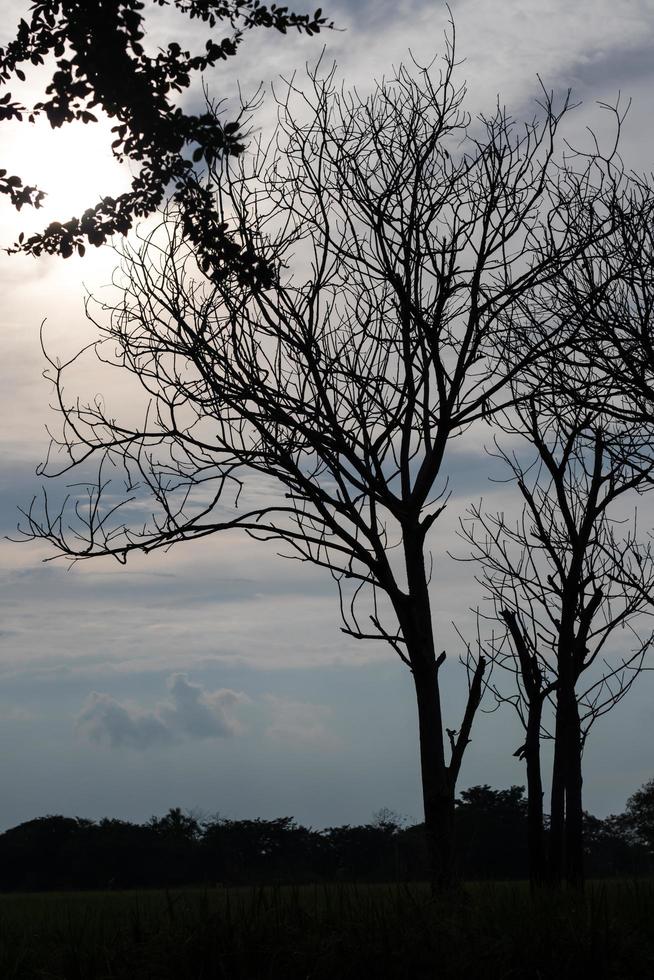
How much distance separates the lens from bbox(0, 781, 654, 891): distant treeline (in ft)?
46.6

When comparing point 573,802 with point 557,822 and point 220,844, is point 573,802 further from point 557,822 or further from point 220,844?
point 220,844

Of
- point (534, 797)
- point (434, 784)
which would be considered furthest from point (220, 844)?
point (434, 784)

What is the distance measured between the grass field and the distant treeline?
4.24 m

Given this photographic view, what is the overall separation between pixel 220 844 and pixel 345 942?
1050cm

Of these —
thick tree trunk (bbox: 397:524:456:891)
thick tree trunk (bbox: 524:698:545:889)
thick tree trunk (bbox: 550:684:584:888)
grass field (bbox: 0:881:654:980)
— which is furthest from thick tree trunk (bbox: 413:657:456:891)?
thick tree trunk (bbox: 550:684:584:888)

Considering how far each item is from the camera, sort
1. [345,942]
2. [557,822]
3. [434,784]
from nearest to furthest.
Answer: [345,942], [434,784], [557,822]

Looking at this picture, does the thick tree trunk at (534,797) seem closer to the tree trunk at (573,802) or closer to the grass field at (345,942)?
the tree trunk at (573,802)

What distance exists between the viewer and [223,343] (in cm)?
833

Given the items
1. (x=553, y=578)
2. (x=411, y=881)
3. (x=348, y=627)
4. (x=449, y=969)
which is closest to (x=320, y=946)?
(x=449, y=969)

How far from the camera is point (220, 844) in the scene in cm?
1549

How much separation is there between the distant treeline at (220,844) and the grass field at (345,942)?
4241mm

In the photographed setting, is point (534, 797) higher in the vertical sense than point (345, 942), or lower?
higher

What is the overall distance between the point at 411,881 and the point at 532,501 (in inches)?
254

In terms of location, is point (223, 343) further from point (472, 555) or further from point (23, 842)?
point (23, 842)
